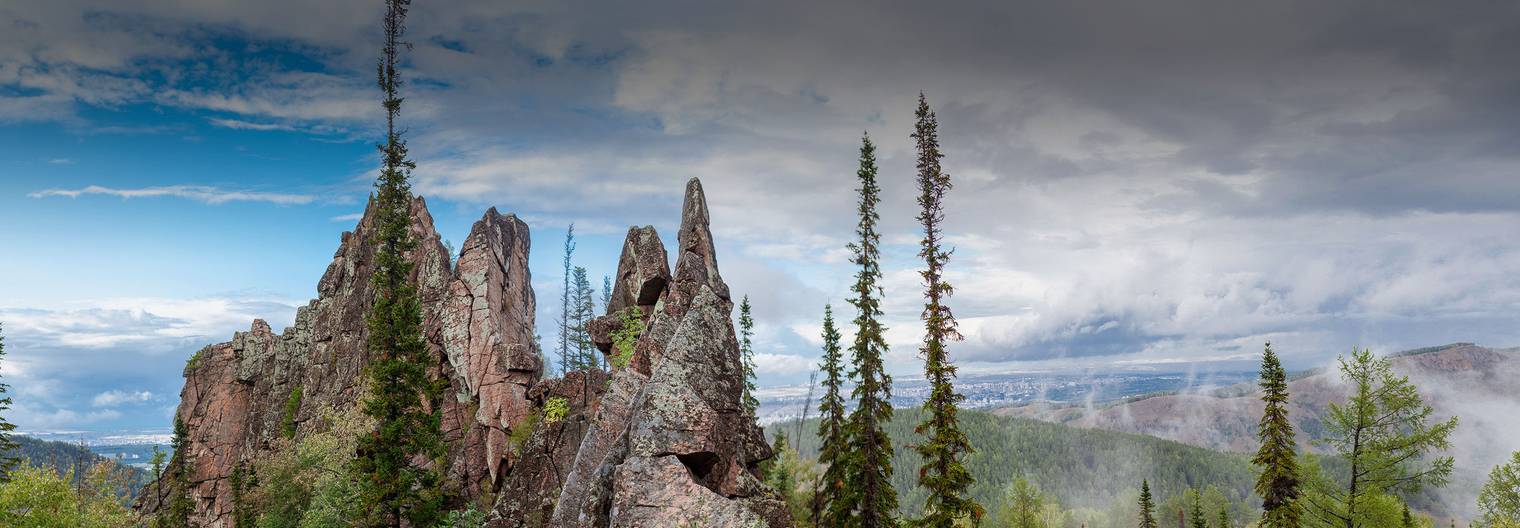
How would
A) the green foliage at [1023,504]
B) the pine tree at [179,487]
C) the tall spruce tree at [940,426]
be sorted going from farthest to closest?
the green foliage at [1023,504] < the pine tree at [179,487] < the tall spruce tree at [940,426]

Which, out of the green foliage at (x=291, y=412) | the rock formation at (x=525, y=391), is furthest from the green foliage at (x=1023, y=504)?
the green foliage at (x=291, y=412)

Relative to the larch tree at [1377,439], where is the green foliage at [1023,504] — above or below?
below

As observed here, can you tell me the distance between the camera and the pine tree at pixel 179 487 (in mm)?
61000

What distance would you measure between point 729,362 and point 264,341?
216 feet

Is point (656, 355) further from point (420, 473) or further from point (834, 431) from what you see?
point (834, 431)

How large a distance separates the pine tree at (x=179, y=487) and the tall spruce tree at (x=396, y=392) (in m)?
36.6

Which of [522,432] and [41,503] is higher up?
[522,432]

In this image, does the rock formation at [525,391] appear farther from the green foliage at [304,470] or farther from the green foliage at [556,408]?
the green foliage at [304,470]

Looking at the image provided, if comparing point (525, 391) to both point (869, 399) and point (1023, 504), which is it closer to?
point (869, 399)

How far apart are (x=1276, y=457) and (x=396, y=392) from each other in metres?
44.3

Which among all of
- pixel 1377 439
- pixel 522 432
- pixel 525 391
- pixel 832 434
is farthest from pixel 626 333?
pixel 1377 439

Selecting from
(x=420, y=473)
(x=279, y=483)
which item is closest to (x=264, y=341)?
(x=279, y=483)

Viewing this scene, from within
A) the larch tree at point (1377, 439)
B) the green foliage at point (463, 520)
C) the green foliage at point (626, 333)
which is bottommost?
the green foliage at point (463, 520)

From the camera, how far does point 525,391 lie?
4550 centimetres
